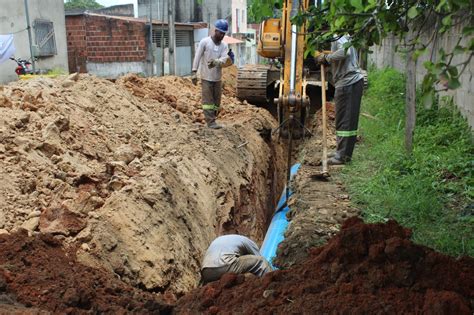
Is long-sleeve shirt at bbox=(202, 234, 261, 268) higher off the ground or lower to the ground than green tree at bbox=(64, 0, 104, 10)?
lower

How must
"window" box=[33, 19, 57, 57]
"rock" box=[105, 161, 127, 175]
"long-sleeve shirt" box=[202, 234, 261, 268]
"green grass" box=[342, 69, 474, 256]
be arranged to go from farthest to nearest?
1. "window" box=[33, 19, 57, 57]
2. "rock" box=[105, 161, 127, 175]
3. "green grass" box=[342, 69, 474, 256]
4. "long-sleeve shirt" box=[202, 234, 261, 268]

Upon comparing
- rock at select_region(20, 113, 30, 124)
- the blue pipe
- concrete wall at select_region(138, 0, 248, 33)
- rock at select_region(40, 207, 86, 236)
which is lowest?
the blue pipe

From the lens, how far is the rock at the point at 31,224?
4590 millimetres

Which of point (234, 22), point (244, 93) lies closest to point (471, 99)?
point (244, 93)

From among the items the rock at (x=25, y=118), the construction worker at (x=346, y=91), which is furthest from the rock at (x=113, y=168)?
the construction worker at (x=346, y=91)

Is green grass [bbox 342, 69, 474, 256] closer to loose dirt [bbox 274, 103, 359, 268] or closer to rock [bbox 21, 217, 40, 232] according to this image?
loose dirt [bbox 274, 103, 359, 268]

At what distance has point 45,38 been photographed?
20531 mm

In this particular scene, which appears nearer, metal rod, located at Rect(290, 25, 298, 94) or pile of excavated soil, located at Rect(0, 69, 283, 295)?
pile of excavated soil, located at Rect(0, 69, 283, 295)

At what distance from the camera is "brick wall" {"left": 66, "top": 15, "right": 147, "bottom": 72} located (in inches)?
985

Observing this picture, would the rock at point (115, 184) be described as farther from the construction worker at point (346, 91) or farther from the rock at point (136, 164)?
the construction worker at point (346, 91)

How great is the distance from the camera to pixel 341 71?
7.77m

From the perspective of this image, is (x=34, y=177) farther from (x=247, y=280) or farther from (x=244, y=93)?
(x=244, y=93)

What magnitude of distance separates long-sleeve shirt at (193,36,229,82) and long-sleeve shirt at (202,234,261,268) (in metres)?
4.68

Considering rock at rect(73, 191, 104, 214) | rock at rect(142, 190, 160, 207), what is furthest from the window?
rock at rect(73, 191, 104, 214)
